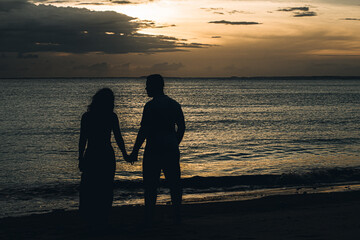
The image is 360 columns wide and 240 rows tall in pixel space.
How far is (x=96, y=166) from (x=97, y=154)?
0.17 meters

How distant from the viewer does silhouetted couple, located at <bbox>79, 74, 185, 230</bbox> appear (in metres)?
5.65

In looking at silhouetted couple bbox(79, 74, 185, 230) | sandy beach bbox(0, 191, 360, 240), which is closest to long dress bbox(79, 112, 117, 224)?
silhouetted couple bbox(79, 74, 185, 230)

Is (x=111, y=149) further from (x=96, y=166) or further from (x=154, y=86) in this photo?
(x=154, y=86)

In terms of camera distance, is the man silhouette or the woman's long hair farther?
the man silhouette

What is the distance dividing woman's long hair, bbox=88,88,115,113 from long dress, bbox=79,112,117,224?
2.7 inches

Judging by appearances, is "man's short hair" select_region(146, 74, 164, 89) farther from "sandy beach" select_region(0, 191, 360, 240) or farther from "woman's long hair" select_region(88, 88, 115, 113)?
"sandy beach" select_region(0, 191, 360, 240)

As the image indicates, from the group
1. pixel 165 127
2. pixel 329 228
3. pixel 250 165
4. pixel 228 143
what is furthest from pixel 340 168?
pixel 165 127

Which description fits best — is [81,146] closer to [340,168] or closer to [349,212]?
[349,212]

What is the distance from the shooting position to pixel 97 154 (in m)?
5.66

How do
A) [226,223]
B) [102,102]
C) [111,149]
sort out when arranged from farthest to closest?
[226,223] < [111,149] < [102,102]

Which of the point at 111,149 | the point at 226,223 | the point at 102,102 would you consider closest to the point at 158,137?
the point at 111,149

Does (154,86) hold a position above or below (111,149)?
above

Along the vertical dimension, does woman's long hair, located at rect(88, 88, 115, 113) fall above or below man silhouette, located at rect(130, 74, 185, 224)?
above

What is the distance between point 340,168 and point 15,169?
13174 millimetres
